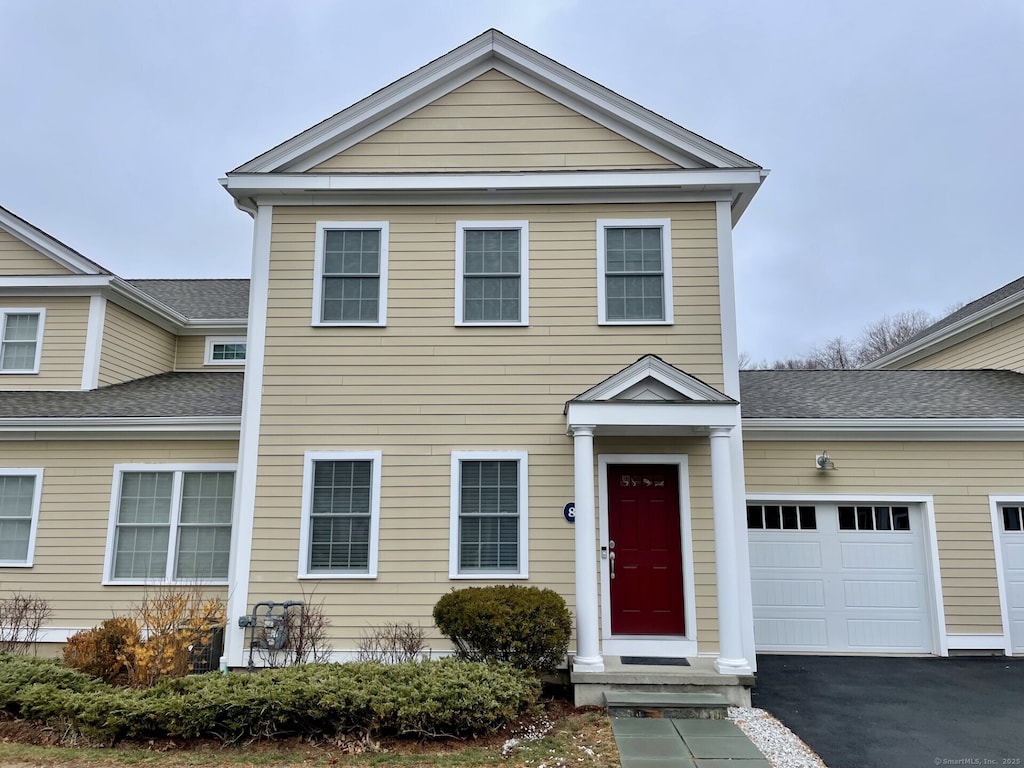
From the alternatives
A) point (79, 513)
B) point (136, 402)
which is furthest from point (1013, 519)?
point (79, 513)

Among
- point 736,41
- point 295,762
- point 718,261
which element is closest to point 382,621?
point 295,762

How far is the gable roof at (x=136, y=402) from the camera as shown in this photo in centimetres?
961

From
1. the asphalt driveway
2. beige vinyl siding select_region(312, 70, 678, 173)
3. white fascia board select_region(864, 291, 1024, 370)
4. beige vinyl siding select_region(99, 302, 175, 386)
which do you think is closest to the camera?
the asphalt driveway

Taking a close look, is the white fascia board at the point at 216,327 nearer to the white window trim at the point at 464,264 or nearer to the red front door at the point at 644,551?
the white window trim at the point at 464,264

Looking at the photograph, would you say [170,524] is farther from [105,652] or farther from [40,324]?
[40,324]

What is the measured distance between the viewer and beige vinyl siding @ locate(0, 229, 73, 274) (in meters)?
11.8

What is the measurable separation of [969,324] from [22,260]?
59.0 feet

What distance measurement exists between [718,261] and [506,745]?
6.03m

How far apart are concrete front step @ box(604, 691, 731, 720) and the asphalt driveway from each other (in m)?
0.64

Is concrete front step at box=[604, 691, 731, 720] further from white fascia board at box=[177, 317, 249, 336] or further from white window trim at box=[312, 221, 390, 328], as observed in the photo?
white fascia board at box=[177, 317, 249, 336]

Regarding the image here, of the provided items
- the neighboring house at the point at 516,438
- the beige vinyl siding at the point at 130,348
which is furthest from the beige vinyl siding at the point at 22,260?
the neighboring house at the point at 516,438

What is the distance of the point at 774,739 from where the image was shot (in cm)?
578

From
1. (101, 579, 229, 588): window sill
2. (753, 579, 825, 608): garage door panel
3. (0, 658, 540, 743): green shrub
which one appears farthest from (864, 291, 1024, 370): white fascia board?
(101, 579, 229, 588): window sill

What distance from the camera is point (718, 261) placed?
8.44 m
